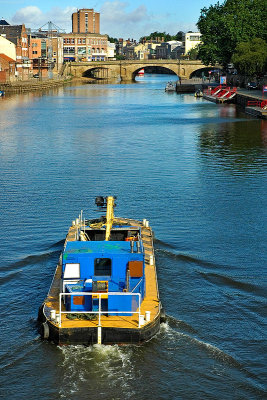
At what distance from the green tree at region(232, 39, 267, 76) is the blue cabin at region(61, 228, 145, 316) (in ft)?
314

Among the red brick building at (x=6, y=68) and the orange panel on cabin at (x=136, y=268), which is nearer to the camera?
the orange panel on cabin at (x=136, y=268)

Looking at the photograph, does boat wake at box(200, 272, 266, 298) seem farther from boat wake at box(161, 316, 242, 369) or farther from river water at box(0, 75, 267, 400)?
boat wake at box(161, 316, 242, 369)

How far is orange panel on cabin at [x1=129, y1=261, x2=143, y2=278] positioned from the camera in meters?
21.0

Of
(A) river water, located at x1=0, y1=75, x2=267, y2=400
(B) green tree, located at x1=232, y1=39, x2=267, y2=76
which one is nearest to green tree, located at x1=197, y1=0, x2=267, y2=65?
(B) green tree, located at x1=232, y1=39, x2=267, y2=76

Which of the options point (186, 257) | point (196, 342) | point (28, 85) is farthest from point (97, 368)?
point (28, 85)

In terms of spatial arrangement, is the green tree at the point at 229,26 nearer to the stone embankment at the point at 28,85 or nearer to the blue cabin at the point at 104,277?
the stone embankment at the point at 28,85

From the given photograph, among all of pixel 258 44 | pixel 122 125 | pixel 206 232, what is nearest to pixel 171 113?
pixel 122 125

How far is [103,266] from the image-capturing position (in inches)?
844

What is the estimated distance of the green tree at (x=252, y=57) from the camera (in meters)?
112

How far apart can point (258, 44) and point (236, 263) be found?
95.9 m

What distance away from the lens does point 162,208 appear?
123 ft

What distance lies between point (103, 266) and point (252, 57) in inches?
3793

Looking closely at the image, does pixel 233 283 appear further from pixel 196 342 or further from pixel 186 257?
pixel 196 342

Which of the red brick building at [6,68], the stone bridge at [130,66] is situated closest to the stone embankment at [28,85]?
the red brick building at [6,68]
